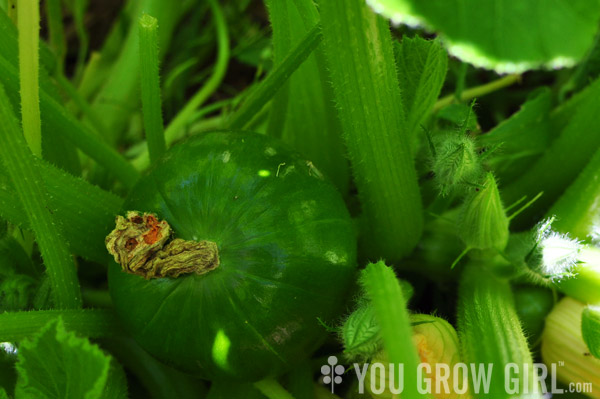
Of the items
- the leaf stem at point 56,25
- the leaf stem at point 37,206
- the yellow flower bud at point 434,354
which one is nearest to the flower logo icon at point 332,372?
the yellow flower bud at point 434,354

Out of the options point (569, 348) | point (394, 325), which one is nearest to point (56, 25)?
point (394, 325)

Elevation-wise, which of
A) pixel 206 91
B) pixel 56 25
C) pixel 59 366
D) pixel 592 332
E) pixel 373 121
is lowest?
pixel 59 366

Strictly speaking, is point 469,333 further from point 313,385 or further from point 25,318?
point 25,318

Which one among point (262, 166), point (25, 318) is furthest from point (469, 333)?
point (25, 318)

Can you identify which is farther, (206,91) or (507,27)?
(206,91)

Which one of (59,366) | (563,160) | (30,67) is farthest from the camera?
(563,160)

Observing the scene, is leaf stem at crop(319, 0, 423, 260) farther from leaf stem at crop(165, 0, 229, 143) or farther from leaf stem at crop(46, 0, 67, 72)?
leaf stem at crop(46, 0, 67, 72)

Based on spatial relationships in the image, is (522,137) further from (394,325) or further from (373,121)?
(394,325)
